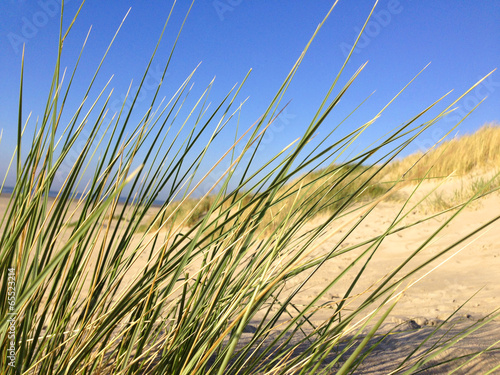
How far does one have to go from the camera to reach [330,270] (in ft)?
13.2

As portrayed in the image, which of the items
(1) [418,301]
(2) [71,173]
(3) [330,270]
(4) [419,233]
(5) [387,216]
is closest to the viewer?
(2) [71,173]

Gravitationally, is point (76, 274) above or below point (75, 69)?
below

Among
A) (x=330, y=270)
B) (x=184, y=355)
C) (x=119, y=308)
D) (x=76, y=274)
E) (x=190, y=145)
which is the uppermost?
(x=190, y=145)

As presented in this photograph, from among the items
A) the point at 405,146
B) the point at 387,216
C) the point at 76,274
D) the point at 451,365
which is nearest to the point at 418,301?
the point at 451,365

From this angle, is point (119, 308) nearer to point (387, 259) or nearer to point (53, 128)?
point (53, 128)

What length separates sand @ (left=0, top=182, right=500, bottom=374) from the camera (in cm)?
148

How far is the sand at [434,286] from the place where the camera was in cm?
148

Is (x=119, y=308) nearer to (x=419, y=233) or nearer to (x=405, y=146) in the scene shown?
(x=405, y=146)

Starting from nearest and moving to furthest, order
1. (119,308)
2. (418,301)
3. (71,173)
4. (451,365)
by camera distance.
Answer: (119,308), (71,173), (451,365), (418,301)

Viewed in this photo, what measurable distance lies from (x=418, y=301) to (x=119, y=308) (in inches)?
95.7

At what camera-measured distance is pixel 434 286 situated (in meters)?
3.00

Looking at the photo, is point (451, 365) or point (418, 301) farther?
point (418, 301)

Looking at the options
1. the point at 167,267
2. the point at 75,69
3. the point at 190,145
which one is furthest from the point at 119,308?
the point at 75,69

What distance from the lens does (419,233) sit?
16.4 feet
